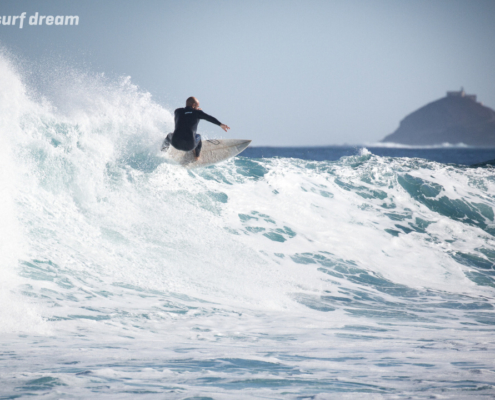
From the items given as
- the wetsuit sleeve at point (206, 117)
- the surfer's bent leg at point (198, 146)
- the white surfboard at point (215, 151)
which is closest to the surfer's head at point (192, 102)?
the wetsuit sleeve at point (206, 117)

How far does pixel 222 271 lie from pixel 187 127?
2.88 m

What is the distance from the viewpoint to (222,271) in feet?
23.3

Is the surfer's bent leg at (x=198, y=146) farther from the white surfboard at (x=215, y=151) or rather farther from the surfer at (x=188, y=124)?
the white surfboard at (x=215, y=151)

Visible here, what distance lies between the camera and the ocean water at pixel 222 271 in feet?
12.9

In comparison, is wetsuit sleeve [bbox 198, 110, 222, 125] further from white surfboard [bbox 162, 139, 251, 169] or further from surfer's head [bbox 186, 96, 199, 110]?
white surfboard [bbox 162, 139, 251, 169]

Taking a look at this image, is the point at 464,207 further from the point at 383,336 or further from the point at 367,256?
the point at 383,336

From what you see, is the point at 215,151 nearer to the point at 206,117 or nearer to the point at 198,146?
the point at 198,146

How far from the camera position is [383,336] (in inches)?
206

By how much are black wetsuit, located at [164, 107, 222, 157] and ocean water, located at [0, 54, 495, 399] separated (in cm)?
94

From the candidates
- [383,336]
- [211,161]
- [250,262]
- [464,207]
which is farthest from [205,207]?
[464,207]

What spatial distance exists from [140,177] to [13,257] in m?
3.13

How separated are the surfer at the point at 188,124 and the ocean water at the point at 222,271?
983mm

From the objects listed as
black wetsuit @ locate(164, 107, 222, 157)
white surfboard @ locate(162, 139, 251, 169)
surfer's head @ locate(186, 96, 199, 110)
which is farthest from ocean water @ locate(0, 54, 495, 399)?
surfer's head @ locate(186, 96, 199, 110)

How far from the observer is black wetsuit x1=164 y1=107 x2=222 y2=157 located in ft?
26.8
